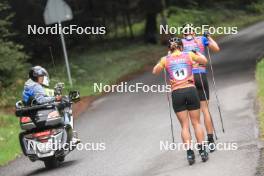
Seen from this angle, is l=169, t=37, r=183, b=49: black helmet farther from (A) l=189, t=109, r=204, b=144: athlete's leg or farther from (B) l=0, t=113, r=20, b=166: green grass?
(B) l=0, t=113, r=20, b=166: green grass

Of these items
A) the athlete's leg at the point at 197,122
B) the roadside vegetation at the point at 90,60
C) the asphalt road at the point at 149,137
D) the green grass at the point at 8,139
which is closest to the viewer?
the asphalt road at the point at 149,137

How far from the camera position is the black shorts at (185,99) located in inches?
469

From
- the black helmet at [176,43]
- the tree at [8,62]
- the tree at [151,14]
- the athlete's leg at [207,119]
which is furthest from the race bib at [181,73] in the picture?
the tree at [151,14]

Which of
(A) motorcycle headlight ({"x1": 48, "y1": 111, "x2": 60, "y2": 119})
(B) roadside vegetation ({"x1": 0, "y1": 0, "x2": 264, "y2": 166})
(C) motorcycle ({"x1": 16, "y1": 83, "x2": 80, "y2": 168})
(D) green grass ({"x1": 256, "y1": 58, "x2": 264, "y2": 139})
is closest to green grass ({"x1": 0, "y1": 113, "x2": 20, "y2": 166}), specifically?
(B) roadside vegetation ({"x1": 0, "y1": 0, "x2": 264, "y2": 166})

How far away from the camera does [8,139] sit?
18.3 metres

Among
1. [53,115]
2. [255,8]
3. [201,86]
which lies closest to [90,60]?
[53,115]

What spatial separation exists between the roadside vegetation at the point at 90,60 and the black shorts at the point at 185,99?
3.37 m

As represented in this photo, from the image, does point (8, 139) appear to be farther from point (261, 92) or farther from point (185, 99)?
point (185, 99)

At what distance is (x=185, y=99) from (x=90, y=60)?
20949 millimetres

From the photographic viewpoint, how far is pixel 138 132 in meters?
16.5

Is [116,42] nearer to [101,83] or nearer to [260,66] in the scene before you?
[101,83]

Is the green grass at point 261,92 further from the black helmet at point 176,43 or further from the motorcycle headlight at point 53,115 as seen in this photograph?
the motorcycle headlight at point 53,115

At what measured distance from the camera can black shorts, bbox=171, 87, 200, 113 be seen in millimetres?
11914

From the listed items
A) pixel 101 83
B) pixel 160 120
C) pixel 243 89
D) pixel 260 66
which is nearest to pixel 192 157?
pixel 160 120
